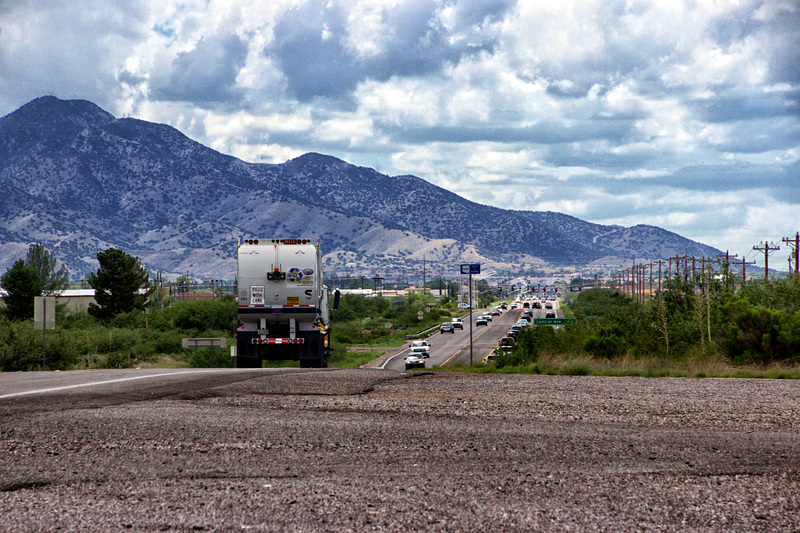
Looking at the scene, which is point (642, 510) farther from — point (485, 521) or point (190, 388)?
point (190, 388)

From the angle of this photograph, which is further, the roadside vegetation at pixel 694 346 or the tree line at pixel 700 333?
A: the tree line at pixel 700 333

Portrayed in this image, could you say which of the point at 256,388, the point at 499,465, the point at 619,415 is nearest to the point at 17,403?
the point at 256,388

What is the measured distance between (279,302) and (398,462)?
15023 millimetres

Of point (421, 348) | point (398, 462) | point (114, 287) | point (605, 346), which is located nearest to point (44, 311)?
point (605, 346)

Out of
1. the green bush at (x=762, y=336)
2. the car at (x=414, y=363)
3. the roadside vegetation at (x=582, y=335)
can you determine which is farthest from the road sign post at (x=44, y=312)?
the car at (x=414, y=363)

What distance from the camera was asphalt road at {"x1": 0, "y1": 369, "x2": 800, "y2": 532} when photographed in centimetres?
495

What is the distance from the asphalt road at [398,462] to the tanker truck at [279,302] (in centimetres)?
997

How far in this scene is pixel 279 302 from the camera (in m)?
21.0

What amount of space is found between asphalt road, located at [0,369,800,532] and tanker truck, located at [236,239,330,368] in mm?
9970

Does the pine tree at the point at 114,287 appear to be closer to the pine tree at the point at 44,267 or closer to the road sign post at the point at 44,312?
the pine tree at the point at 44,267

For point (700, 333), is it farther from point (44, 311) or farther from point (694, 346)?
point (44, 311)

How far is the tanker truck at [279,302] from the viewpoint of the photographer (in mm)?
20828

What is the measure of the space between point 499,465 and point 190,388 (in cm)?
683

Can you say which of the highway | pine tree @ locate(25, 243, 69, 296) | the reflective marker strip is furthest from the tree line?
pine tree @ locate(25, 243, 69, 296)
